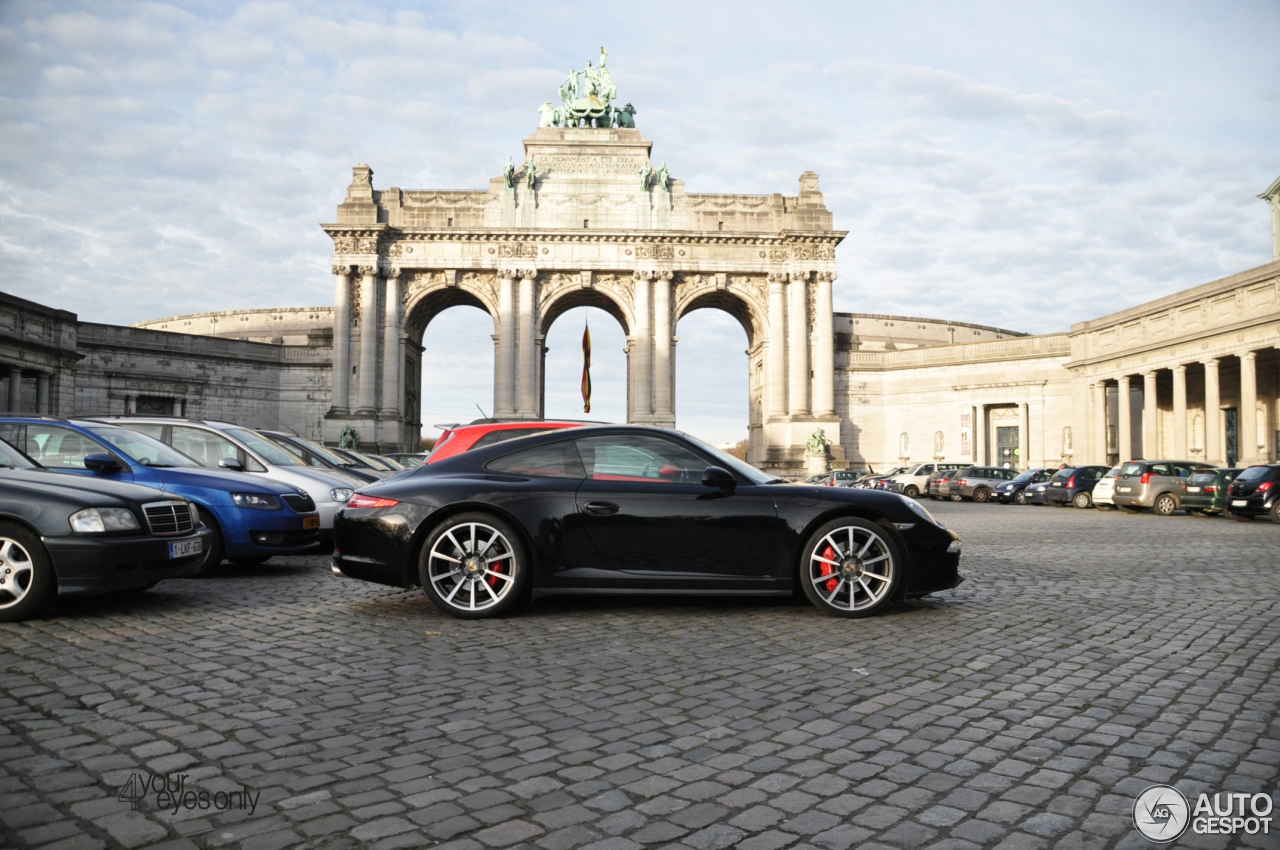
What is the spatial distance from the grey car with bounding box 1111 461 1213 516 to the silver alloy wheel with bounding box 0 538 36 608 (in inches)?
943

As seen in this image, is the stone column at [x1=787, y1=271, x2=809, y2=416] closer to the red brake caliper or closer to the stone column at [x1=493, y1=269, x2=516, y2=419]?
the stone column at [x1=493, y1=269, x2=516, y2=419]

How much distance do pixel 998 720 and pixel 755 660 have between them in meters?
1.47

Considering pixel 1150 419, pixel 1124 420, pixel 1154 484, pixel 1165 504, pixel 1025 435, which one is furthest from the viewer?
pixel 1025 435

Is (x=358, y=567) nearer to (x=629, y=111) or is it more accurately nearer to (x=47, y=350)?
(x=47, y=350)

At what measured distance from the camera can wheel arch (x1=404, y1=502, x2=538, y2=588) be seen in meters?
6.45

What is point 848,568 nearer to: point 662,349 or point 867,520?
point 867,520

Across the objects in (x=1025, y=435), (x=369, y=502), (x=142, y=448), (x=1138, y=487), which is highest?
(x=1025, y=435)

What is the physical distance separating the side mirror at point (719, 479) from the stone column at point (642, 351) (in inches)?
1642

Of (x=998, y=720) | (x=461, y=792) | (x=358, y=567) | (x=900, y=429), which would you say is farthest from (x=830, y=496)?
(x=900, y=429)

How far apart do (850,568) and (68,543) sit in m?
5.46

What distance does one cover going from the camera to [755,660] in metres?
5.15

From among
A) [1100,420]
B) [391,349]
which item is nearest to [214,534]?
[391,349]

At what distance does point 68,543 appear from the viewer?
6.23 m

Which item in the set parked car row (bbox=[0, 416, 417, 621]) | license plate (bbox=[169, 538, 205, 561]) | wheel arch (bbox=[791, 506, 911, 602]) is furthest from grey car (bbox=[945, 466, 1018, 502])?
license plate (bbox=[169, 538, 205, 561])
